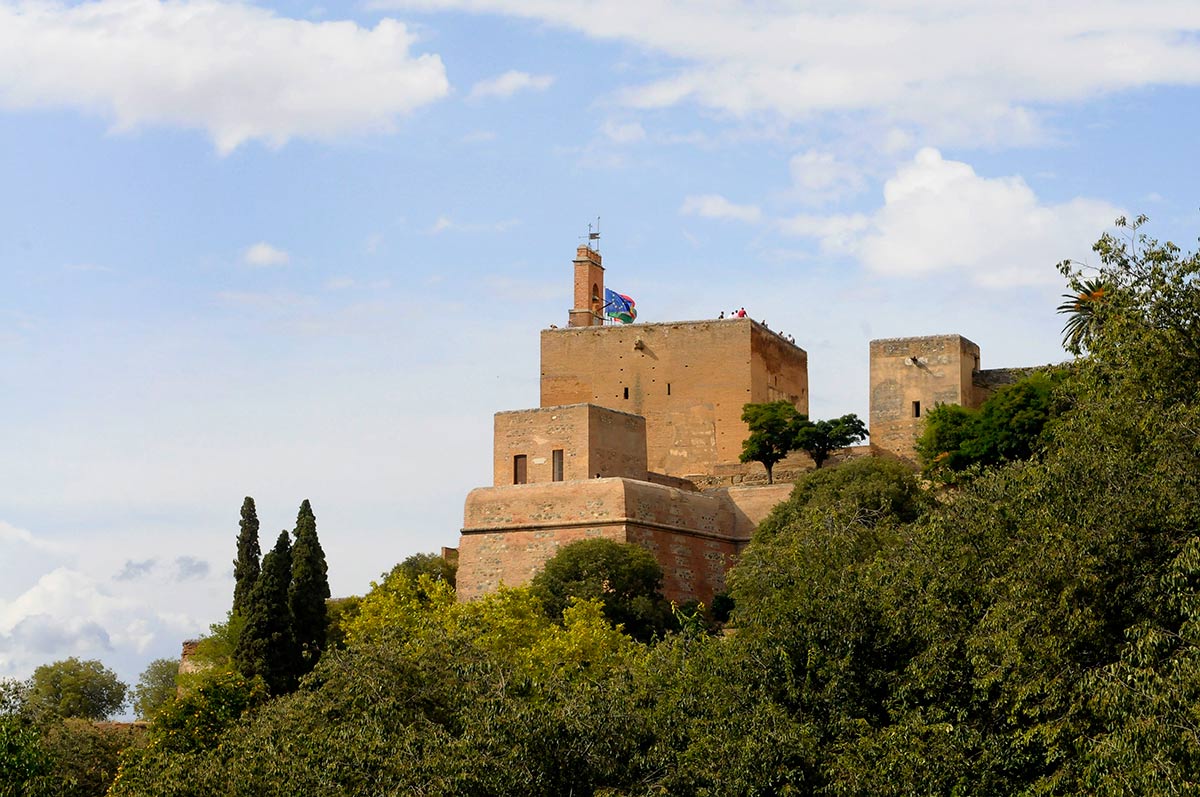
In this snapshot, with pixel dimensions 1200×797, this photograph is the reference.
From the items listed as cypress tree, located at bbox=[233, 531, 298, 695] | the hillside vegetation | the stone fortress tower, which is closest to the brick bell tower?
the stone fortress tower

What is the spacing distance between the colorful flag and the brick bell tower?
0.64 feet

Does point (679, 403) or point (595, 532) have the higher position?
point (679, 403)

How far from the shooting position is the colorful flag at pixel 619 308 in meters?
56.6

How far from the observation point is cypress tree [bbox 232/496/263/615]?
1596 inches

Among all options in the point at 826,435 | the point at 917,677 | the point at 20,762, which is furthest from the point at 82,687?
the point at 917,677

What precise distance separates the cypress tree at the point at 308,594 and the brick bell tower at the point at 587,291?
1737cm

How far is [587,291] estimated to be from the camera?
2221 inches

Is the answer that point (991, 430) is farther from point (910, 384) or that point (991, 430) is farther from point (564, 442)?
point (564, 442)

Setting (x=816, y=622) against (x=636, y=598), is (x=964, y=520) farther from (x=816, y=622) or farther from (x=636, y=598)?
(x=636, y=598)

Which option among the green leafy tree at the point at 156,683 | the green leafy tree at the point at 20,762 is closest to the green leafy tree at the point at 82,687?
the green leafy tree at the point at 156,683

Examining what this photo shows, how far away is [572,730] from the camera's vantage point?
21.0 m

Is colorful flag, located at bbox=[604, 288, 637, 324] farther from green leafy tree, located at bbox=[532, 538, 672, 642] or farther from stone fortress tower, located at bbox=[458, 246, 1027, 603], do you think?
green leafy tree, located at bbox=[532, 538, 672, 642]

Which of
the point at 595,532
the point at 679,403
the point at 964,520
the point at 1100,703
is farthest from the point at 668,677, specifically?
the point at 679,403

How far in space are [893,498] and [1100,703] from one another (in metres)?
21.9
